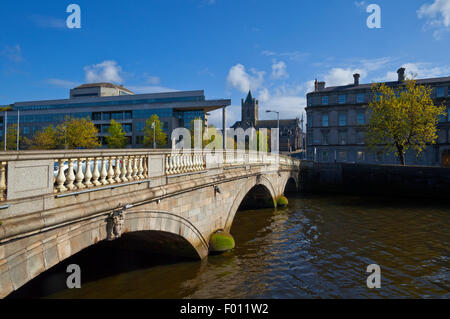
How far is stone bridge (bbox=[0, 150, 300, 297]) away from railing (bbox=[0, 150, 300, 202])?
0.05 feet

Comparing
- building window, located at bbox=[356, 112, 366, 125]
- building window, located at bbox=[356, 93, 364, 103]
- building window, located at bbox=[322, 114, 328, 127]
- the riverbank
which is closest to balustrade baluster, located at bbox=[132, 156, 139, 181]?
the riverbank

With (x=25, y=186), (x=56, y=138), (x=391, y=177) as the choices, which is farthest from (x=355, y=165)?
(x=56, y=138)

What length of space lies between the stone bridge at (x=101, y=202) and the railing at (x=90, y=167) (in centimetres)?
1

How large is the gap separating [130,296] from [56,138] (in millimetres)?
45012

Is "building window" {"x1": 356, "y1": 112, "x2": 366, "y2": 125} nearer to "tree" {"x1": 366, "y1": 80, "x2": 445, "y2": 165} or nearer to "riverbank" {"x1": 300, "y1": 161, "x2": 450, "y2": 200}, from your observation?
"tree" {"x1": 366, "y1": 80, "x2": 445, "y2": 165}

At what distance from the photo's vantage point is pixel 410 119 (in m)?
30.4

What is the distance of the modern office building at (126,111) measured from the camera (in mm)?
57688

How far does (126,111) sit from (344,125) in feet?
137

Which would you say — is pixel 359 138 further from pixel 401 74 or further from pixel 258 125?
pixel 258 125

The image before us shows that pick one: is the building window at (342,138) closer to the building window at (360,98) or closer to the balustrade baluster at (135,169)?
the building window at (360,98)

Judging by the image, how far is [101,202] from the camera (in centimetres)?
573

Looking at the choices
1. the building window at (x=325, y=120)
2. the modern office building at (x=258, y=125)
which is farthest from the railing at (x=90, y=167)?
the modern office building at (x=258, y=125)
